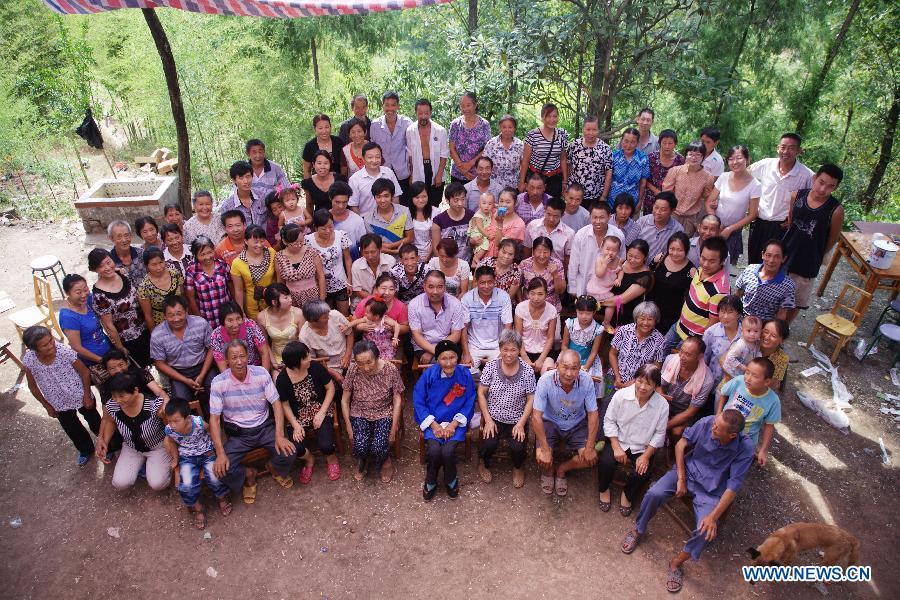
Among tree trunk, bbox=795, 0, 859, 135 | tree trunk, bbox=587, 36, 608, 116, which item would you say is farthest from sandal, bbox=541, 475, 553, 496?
tree trunk, bbox=795, 0, 859, 135

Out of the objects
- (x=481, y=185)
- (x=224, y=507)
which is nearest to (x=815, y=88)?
(x=481, y=185)

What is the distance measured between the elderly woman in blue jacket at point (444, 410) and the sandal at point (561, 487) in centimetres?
84

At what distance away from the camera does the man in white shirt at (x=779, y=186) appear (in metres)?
5.39

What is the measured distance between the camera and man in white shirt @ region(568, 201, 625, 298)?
5512 millimetres

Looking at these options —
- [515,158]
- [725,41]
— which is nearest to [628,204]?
[515,158]

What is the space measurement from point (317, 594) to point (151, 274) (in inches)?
124

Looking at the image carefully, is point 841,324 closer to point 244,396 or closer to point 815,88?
point 815,88

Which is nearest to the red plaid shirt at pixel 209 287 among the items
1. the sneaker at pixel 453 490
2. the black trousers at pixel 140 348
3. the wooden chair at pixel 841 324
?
the black trousers at pixel 140 348

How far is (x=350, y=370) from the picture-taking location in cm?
470

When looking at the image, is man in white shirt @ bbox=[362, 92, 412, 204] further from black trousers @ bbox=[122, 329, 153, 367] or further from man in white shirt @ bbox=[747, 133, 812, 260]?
man in white shirt @ bbox=[747, 133, 812, 260]

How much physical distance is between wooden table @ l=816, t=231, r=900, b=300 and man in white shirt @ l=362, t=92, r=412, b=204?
17.9 feet

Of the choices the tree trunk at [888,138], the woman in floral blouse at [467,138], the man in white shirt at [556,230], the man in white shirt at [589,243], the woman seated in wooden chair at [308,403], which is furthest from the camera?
the tree trunk at [888,138]

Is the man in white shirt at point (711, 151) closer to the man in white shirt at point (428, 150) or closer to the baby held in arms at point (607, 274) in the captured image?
the baby held in arms at point (607, 274)

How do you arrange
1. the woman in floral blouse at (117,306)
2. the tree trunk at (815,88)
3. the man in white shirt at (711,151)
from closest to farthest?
the woman in floral blouse at (117,306), the man in white shirt at (711,151), the tree trunk at (815,88)
